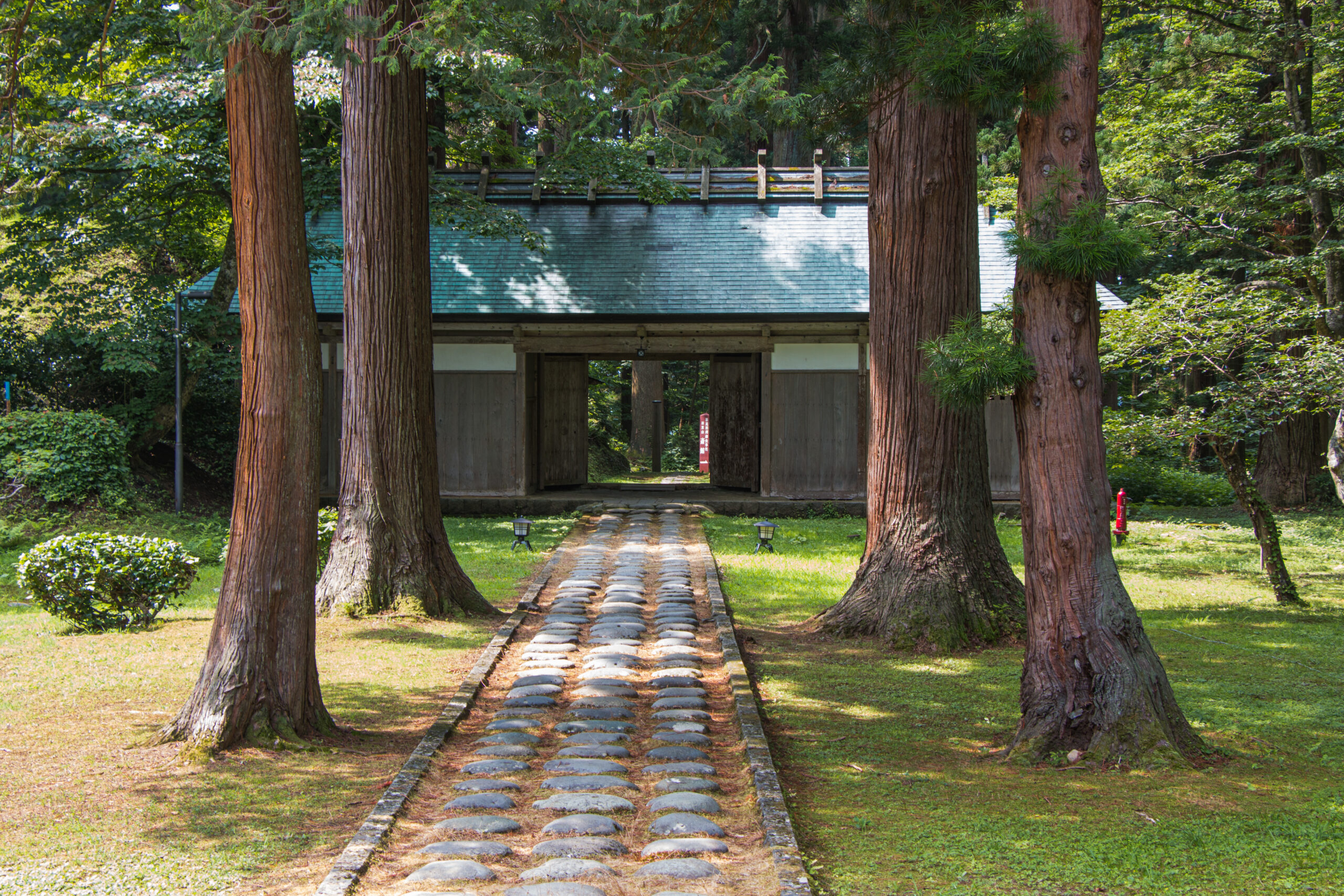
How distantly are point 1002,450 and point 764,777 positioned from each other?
1204cm

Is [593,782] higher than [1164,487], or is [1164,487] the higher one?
[1164,487]

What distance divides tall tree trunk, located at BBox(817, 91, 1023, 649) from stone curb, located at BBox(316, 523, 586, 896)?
8.56 feet

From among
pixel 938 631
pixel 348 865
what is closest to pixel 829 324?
pixel 938 631

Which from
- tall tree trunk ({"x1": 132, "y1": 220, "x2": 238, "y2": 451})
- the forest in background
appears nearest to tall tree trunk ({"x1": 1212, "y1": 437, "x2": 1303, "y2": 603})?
the forest in background

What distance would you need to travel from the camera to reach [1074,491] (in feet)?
15.6

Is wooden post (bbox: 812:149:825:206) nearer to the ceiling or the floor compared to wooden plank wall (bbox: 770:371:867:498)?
nearer to the ceiling

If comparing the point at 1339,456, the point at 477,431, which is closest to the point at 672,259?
the point at 477,431

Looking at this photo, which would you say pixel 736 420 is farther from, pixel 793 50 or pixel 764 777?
pixel 764 777

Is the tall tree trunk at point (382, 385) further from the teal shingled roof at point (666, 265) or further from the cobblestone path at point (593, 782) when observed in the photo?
the teal shingled roof at point (666, 265)

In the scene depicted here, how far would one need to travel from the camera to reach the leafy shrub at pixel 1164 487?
18344 mm

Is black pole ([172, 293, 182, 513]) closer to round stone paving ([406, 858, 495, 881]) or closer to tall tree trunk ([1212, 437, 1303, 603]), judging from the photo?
round stone paving ([406, 858, 495, 881])

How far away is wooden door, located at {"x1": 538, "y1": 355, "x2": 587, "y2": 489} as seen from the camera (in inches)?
658

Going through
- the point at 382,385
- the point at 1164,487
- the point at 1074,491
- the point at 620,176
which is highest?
the point at 620,176

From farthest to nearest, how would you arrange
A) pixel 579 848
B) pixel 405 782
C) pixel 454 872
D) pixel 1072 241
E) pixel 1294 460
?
pixel 1294 460 < pixel 1072 241 < pixel 405 782 < pixel 579 848 < pixel 454 872
